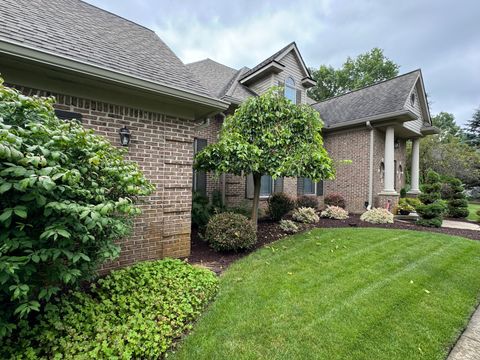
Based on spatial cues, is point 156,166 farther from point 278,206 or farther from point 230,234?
point 278,206

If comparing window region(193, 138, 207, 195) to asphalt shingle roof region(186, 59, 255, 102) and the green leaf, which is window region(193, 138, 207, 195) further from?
the green leaf

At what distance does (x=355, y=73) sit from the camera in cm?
2900

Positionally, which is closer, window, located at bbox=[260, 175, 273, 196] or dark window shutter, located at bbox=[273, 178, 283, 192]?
window, located at bbox=[260, 175, 273, 196]

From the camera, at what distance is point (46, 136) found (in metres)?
2.05

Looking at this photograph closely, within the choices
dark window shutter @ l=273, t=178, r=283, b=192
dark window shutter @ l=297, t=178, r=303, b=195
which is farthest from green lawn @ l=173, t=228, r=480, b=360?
dark window shutter @ l=297, t=178, r=303, b=195

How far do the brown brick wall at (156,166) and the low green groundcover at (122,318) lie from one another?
772 mm

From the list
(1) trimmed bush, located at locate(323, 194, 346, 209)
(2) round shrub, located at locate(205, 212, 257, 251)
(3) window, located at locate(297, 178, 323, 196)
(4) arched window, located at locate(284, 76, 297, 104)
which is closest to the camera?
(2) round shrub, located at locate(205, 212, 257, 251)

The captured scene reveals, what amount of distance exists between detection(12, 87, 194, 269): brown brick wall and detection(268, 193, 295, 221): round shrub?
13.7ft

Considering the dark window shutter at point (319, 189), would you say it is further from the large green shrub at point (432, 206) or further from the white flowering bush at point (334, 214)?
the large green shrub at point (432, 206)

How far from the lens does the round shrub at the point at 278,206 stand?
827cm

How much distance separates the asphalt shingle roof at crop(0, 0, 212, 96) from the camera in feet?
11.5

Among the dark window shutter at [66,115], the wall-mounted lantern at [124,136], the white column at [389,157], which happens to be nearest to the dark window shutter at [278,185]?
the white column at [389,157]

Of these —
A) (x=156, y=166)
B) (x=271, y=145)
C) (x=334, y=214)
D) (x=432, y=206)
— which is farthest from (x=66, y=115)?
(x=432, y=206)

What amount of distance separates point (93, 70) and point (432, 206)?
10.6m
